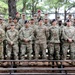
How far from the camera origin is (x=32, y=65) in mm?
10977

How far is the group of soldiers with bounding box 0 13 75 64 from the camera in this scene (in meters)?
11.1

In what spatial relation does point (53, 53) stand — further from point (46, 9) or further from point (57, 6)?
point (46, 9)

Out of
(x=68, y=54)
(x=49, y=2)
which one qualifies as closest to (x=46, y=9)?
(x=49, y=2)

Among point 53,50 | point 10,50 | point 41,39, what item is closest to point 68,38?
point 53,50

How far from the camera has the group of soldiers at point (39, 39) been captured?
1110cm

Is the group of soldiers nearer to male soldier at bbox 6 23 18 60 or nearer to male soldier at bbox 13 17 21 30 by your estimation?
male soldier at bbox 6 23 18 60

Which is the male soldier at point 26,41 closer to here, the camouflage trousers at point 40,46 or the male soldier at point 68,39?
the camouflage trousers at point 40,46

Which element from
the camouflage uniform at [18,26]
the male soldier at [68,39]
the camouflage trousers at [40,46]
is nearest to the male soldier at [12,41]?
the camouflage uniform at [18,26]

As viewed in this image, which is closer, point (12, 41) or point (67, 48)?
point (12, 41)

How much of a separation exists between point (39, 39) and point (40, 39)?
36 millimetres

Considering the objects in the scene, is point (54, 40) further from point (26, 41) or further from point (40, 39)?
point (26, 41)

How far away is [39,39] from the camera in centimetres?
1126

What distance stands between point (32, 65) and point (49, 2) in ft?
37.5

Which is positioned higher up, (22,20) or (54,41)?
(22,20)
